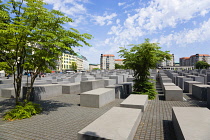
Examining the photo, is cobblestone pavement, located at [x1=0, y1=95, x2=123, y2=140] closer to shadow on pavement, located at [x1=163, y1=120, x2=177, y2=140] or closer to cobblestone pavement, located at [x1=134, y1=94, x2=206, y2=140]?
cobblestone pavement, located at [x1=134, y1=94, x2=206, y2=140]

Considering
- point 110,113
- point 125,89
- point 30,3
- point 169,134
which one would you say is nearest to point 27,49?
point 30,3

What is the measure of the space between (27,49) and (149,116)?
7287 millimetres

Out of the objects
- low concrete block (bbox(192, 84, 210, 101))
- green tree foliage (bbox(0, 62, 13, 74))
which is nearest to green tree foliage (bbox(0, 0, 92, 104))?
green tree foliage (bbox(0, 62, 13, 74))

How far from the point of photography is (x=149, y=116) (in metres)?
7.26

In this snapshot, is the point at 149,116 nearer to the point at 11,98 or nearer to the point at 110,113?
the point at 110,113

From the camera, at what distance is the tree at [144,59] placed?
11289mm

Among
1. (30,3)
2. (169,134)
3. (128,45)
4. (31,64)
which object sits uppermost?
(30,3)

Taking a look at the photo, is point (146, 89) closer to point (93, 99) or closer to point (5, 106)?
point (93, 99)

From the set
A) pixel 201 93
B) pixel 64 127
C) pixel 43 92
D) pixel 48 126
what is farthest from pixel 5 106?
pixel 201 93

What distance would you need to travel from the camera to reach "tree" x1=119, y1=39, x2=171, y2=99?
11289 millimetres

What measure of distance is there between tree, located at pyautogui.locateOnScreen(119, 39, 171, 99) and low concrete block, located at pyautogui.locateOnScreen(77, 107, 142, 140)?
679 cm

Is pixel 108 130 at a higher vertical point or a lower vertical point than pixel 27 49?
lower

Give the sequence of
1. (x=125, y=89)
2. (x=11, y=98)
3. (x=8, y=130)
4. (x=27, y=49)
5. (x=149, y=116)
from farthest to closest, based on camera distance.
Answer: (x=125, y=89), (x=11, y=98), (x=27, y=49), (x=149, y=116), (x=8, y=130)

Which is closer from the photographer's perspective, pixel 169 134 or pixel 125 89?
pixel 169 134
